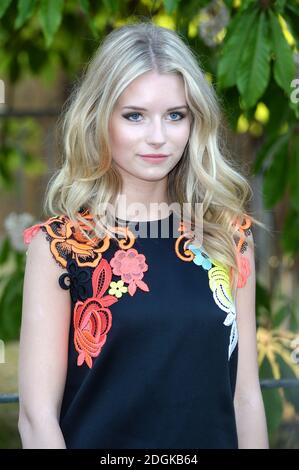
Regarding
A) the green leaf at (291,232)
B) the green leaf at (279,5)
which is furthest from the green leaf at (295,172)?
the green leaf at (279,5)

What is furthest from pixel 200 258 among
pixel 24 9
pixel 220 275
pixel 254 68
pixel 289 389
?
pixel 289 389

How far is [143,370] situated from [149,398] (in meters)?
0.06

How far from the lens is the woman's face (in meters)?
1.95

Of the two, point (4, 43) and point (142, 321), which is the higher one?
point (4, 43)

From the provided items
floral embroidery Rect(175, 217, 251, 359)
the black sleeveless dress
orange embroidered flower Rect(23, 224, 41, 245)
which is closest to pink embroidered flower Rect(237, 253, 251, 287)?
floral embroidery Rect(175, 217, 251, 359)

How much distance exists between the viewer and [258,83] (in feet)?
7.95

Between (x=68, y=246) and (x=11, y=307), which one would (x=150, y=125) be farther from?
(x=11, y=307)

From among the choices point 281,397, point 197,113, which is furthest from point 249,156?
point 197,113

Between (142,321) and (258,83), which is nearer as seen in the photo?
(142,321)

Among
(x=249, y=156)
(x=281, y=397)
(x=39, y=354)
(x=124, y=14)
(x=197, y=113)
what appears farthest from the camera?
(x=249, y=156)

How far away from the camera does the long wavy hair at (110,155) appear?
1.98m

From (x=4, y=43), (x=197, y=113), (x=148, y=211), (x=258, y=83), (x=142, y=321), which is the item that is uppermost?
(x=4, y=43)

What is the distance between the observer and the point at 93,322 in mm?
1914

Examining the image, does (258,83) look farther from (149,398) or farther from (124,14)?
(124,14)
